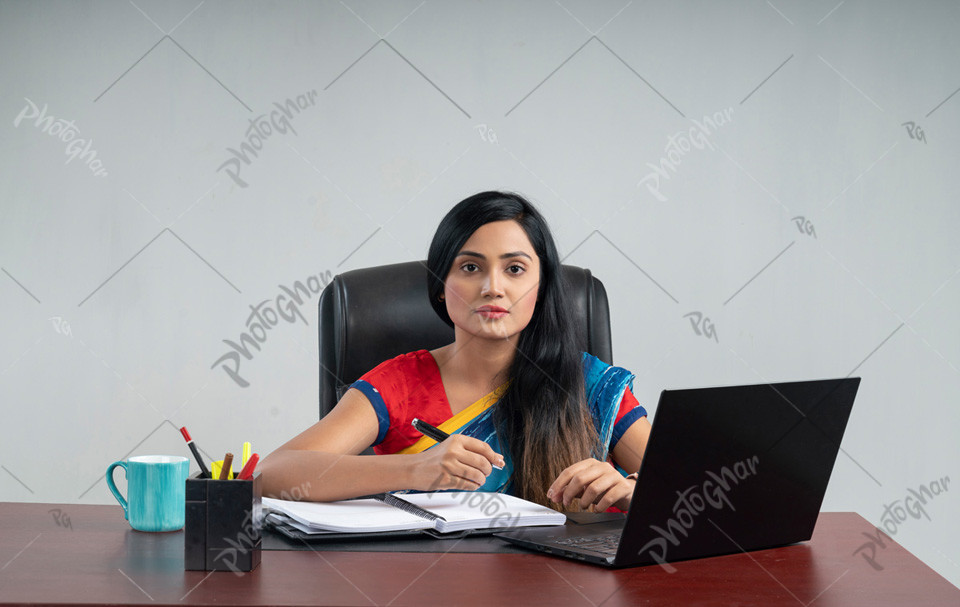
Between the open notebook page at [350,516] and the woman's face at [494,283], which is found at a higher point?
the woman's face at [494,283]

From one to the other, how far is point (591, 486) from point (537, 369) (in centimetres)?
45

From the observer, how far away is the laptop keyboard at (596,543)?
99cm

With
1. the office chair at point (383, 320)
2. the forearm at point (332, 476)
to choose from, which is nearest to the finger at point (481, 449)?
the forearm at point (332, 476)

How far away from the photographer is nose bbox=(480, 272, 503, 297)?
155cm

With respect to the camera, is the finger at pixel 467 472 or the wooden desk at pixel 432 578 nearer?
the wooden desk at pixel 432 578

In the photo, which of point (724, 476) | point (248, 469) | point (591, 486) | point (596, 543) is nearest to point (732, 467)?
point (724, 476)

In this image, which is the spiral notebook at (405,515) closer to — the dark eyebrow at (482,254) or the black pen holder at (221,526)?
→ the black pen holder at (221,526)

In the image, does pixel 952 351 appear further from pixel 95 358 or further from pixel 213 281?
pixel 95 358

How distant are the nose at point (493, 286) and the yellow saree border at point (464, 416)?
204 millimetres

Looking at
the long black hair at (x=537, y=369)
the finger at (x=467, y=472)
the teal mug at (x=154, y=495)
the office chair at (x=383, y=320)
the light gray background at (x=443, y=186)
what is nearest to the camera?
the teal mug at (x=154, y=495)

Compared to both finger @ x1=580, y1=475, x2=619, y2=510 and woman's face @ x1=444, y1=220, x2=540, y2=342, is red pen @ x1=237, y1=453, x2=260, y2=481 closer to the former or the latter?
finger @ x1=580, y1=475, x2=619, y2=510

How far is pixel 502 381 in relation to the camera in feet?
5.49

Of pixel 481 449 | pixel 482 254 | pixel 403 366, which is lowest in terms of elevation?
pixel 481 449

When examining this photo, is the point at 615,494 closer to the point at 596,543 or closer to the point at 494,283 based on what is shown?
the point at 596,543
